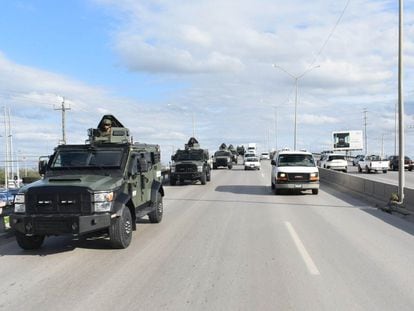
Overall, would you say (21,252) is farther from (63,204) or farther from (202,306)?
(202,306)

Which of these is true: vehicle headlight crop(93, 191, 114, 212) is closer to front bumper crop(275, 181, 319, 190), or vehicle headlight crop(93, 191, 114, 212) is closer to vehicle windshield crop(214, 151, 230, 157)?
front bumper crop(275, 181, 319, 190)

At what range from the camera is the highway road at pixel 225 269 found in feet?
20.3

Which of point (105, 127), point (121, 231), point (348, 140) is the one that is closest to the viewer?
point (121, 231)

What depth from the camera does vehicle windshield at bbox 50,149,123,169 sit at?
1078 cm

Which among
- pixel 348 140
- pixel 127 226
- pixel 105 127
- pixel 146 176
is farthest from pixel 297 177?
pixel 348 140

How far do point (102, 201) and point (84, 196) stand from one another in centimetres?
34

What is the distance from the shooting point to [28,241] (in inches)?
377

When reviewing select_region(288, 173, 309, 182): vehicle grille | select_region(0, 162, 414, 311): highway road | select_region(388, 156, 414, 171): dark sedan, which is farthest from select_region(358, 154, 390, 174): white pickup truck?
select_region(0, 162, 414, 311): highway road

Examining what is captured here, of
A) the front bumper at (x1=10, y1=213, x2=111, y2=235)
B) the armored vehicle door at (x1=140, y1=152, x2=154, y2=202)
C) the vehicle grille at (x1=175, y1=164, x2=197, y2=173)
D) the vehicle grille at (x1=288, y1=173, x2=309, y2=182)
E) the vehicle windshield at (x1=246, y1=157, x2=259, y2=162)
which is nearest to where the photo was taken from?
the front bumper at (x1=10, y1=213, x2=111, y2=235)

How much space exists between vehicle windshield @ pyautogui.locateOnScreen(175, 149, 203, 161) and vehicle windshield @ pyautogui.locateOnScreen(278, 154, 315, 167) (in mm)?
8193

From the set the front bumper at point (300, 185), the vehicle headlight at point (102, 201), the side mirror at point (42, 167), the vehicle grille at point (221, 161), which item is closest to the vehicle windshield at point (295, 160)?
the front bumper at point (300, 185)

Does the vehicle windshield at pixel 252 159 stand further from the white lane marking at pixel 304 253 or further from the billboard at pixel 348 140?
the white lane marking at pixel 304 253

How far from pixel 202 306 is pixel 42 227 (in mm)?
4196

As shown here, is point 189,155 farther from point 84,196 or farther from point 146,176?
point 84,196
